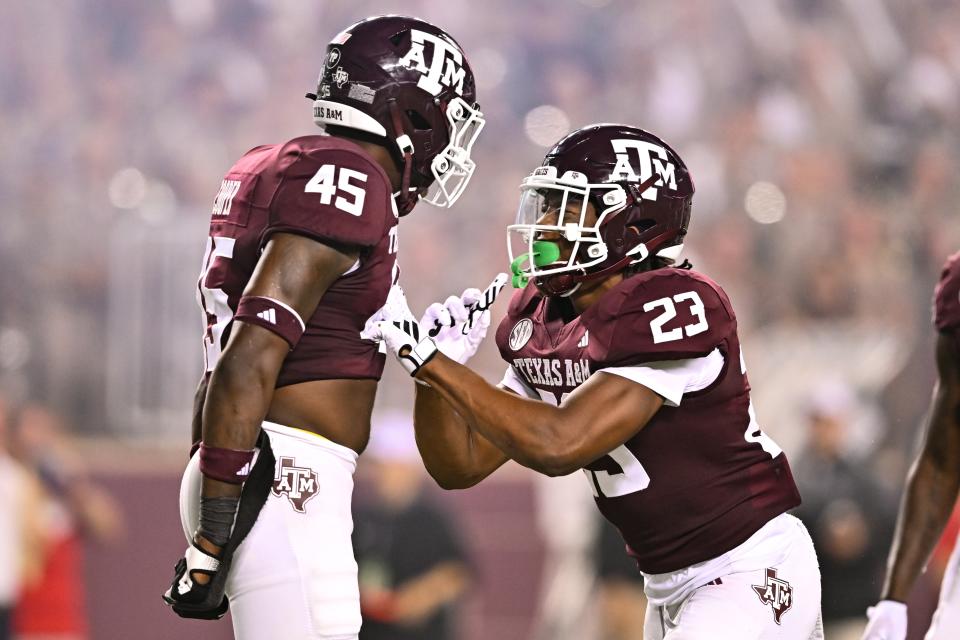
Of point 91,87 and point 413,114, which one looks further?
point 91,87

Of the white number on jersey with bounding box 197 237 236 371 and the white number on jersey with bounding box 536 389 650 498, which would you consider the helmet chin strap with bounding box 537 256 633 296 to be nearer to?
the white number on jersey with bounding box 536 389 650 498

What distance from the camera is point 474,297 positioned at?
8.47 ft

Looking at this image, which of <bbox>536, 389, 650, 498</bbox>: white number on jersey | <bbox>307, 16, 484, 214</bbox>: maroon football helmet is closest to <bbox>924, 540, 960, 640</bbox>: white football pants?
<bbox>536, 389, 650, 498</bbox>: white number on jersey

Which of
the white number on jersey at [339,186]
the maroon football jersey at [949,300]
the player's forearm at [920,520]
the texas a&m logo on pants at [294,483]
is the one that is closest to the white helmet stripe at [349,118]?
the white number on jersey at [339,186]

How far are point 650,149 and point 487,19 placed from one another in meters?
4.38

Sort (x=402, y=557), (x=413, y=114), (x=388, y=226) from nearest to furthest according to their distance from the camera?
1. (x=388, y=226)
2. (x=413, y=114)
3. (x=402, y=557)

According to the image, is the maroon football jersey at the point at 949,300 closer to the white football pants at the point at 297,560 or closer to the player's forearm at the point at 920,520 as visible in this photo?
the player's forearm at the point at 920,520

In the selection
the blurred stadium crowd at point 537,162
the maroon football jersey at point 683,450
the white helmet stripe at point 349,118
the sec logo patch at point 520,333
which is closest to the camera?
the maroon football jersey at point 683,450

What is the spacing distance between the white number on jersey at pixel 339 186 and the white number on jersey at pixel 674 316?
0.62 meters

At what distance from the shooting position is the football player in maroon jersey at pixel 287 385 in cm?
213

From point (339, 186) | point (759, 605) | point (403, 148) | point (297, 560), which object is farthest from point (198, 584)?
point (759, 605)

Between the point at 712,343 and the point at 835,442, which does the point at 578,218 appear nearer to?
the point at 712,343

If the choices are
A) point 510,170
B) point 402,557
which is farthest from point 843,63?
point 402,557

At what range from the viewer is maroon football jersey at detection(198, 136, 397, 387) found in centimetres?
220
